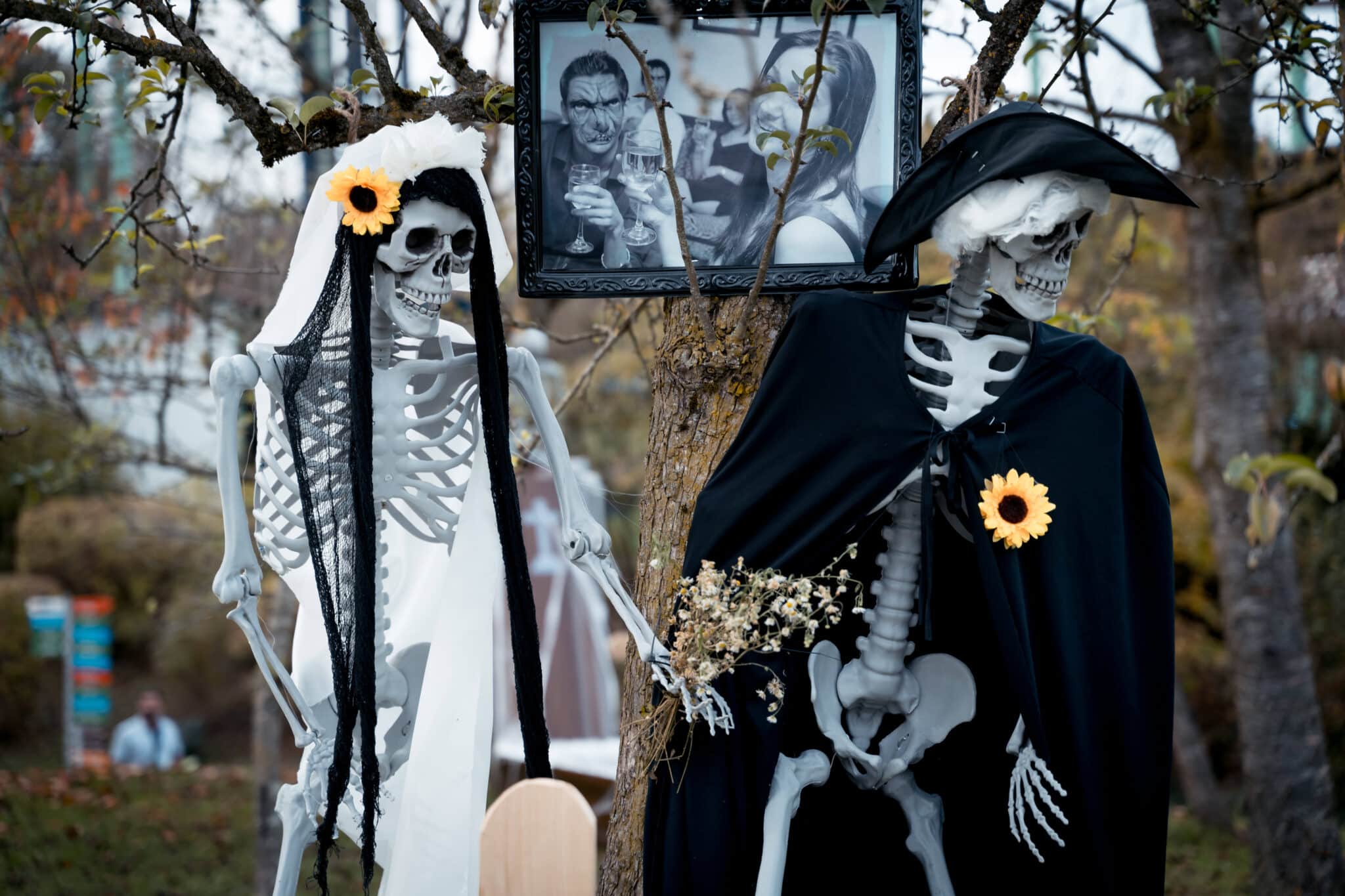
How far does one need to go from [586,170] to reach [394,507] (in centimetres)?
95

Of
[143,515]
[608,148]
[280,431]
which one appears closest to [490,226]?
[608,148]

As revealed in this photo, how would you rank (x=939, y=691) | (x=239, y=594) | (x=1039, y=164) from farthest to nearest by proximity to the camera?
(x=939, y=691), (x=239, y=594), (x=1039, y=164)

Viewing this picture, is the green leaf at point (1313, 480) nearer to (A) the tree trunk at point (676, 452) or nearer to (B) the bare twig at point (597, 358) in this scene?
(A) the tree trunk at point (676, 452)

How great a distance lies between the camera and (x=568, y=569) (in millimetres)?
8703

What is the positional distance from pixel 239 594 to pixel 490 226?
1027 millimetres

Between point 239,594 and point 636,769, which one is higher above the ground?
point 239,594

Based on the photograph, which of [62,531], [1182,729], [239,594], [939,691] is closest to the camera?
[239,594]

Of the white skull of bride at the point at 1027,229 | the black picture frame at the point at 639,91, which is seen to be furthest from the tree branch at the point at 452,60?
the white skull of bride at the point at 1027,229

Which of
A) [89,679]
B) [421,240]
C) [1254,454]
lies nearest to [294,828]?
[421,240]

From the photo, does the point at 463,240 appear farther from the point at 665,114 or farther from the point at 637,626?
the point at 637,626

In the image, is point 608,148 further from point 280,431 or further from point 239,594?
point 239,594

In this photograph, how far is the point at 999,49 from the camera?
130 inches

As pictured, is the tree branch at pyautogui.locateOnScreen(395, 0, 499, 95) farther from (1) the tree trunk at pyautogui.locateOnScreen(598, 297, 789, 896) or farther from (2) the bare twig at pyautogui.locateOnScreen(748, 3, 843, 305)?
(2) the bare twig at pyautogui.locateOnScreen(748, 3, 843, 305)

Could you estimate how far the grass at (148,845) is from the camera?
6.03 m
